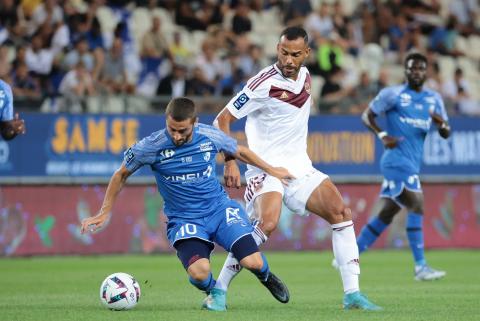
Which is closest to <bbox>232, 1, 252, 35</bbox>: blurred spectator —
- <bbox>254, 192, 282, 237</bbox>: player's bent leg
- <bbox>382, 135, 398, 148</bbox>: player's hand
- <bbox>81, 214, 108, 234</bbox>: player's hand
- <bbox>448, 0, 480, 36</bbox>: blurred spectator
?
<bbox>448, 0, 480, 36</bbox>: blurred spectator

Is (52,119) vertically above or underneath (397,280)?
above

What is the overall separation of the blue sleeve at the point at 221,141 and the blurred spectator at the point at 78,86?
8.88 metres

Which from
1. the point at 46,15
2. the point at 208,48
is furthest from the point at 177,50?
the point at 46,15

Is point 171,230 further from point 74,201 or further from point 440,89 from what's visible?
point 440,89

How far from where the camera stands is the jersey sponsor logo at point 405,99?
46.9ft

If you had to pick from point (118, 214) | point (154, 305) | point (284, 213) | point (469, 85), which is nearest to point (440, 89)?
point (469, 85)

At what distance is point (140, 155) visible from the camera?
938cm

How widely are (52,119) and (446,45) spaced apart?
990cm

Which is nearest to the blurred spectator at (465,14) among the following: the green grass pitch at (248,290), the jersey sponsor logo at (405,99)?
the green grass pitch at (248,290)

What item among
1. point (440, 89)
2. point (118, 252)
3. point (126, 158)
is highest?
point (440, 89)

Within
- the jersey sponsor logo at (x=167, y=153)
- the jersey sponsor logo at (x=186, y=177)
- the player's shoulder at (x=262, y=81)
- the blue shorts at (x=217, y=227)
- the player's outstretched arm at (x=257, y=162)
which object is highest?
the player's shoulder at (x=262, y=81)

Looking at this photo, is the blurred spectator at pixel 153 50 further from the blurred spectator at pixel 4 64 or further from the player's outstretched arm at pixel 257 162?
the player's outstretched arm at pixel 257 162

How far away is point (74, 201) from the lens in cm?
1864

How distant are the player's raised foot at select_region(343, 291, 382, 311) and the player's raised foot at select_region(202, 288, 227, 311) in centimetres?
108
